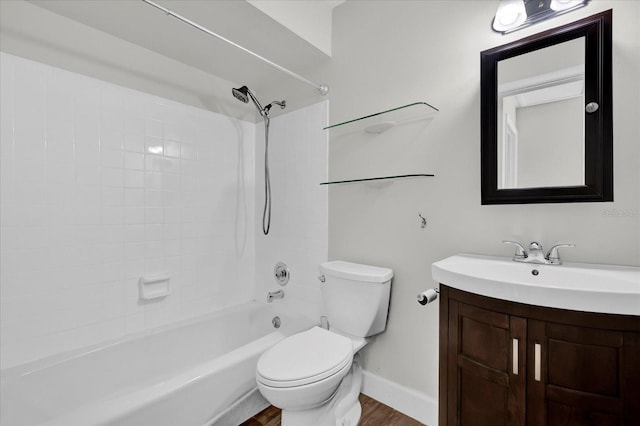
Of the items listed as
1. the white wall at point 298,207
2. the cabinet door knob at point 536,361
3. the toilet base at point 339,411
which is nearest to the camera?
the cabinet door knob at point 536,361

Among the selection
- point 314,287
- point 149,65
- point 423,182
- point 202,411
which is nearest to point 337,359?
point 202,411

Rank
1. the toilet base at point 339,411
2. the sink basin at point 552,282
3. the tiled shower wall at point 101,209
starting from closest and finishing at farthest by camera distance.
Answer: the sink basin at point 552,282, the toilet base at point 339,411, the tiled shower wall at point 101,209

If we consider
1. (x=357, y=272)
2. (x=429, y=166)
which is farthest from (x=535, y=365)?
(x=429, y=166)

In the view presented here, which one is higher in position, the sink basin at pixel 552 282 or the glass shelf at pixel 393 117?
the glass shelf at pixel 393 117

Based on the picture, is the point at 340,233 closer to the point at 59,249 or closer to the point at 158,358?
the point at 158,358

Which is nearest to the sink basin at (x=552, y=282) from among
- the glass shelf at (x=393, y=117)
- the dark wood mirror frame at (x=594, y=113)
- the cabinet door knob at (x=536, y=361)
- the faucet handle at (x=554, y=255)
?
the faucet handle at (x=554, y=255)

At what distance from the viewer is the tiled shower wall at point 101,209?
4.88ft

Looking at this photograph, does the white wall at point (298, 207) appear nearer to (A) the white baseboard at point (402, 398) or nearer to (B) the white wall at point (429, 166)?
(B) the white wall at point (429, 166)

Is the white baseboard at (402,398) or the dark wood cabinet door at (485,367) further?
the white baseboard at (402,398)

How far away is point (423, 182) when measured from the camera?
158 cm

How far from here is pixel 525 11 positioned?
1.25 m

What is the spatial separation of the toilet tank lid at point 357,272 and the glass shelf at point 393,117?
0.82 meters

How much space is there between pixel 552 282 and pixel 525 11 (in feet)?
3.73

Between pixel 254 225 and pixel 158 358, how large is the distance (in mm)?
1165
